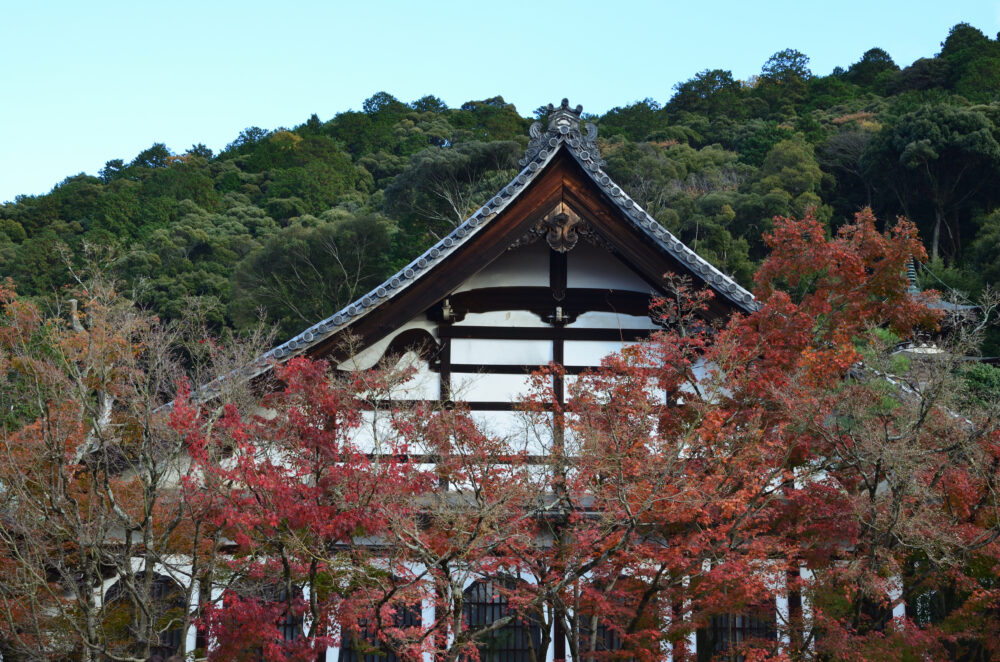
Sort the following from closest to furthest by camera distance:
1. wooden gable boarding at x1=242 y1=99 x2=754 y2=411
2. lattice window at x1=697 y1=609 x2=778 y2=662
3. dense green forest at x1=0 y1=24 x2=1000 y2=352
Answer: lattice window at x1=697 y1=609 x2=778 y2=662, wooden gable boarding at x1=242 y1=99 x2=754 y2=411, dense green forest at x1=0 y1=24 x2=1000 y2=352

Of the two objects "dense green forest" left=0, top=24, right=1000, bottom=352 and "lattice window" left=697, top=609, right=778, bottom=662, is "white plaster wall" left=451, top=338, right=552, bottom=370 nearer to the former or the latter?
"lattice window" left=697, top=609, right=778, bottom=662

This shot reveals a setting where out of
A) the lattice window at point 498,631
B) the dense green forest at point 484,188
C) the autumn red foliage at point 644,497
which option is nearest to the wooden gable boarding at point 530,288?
the autumn red foliage at point 644,497

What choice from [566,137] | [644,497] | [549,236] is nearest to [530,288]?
[549,236]

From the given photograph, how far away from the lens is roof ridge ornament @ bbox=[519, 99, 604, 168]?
41.5ft

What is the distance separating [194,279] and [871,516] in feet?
152

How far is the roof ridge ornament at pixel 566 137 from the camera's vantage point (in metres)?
12.7

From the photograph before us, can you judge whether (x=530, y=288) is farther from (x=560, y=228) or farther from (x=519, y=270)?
(x=560, y=228)

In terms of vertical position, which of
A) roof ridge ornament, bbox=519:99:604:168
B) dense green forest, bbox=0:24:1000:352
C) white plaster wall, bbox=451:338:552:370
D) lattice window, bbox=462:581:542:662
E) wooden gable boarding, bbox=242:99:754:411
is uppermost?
dense green forest, bbox=0:24:1000:352

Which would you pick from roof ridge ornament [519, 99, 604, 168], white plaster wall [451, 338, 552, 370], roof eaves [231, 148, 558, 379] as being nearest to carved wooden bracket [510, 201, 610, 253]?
roof eaves [231, 148, 558, 379]

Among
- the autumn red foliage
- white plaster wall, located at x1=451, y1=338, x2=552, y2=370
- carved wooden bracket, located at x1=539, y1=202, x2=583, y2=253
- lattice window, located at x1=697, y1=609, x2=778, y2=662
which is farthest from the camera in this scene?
white plaster wall, located at x1=451, y1=338, x2=552, y2=370

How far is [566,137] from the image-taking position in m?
12.7

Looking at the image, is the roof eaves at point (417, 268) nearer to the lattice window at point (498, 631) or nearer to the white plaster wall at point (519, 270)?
the white plaster wall at point (519, 270)

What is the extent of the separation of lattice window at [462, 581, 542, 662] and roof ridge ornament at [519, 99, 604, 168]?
18.9 ft

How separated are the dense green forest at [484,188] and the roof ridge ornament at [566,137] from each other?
16420 millimetres
